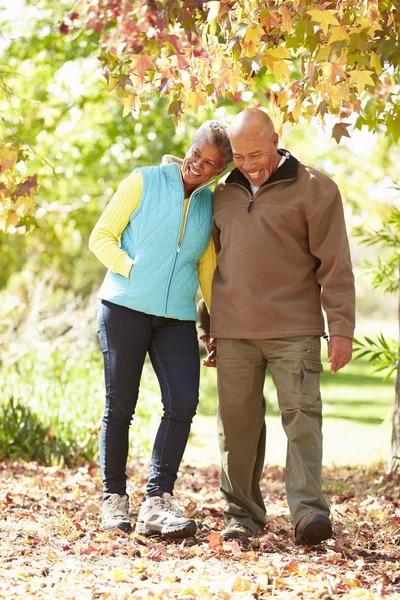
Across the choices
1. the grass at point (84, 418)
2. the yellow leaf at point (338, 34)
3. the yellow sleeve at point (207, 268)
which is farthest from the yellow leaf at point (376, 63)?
the grass at point (84, 418)

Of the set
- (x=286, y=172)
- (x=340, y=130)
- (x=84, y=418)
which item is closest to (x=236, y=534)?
(x=286, y=172)

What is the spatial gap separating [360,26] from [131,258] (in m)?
1.48

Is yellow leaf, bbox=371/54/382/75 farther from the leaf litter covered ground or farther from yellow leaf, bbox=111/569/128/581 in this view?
yellow leaf, bbox=111/569/128/581

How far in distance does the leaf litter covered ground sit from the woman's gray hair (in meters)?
1.81

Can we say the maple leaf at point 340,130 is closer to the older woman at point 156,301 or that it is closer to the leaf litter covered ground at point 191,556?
the older woman at point 156,301

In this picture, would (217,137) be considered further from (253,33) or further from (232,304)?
(232,304)

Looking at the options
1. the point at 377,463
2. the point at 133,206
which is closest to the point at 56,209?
Result: the point at 377,463

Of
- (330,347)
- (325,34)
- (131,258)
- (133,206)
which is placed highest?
(325,34)

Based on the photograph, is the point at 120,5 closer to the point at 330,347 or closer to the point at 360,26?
the point at 360,26

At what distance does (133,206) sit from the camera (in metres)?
4.02

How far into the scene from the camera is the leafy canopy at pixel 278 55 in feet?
11.5

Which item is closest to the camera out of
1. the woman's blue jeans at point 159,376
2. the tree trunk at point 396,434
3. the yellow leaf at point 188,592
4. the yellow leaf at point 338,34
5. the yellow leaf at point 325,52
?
the yellow leaf at point 188,592

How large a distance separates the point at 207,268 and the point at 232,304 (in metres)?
0.33

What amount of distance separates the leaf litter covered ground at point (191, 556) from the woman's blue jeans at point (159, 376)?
40 cm
